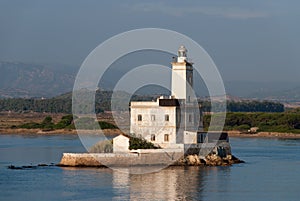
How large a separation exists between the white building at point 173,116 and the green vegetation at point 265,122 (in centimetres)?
3546

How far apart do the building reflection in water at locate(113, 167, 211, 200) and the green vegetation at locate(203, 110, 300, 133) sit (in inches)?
1597

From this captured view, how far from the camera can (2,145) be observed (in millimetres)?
59156

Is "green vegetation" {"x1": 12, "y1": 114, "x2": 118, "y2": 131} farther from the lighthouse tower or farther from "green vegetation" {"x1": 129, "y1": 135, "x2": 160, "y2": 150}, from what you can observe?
"green vegetation" {"x1": 129, "y1": 135, "x2": 160, "y2": 150}

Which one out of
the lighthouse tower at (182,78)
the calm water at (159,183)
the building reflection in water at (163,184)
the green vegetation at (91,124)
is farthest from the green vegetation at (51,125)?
the building reflection in water at (163,184)

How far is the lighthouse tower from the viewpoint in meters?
42.0

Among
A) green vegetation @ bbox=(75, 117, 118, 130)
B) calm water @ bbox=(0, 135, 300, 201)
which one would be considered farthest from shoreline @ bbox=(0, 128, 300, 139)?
calm water @ bbox=(0, 135, 300, 201)

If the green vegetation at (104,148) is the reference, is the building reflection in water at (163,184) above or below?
below

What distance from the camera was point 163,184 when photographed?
3350 centimetres

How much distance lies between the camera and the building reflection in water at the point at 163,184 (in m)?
30.2

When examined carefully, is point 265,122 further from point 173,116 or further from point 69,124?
point 173,116

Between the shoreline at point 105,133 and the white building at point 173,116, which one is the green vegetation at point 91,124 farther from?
the white building at point 173,116

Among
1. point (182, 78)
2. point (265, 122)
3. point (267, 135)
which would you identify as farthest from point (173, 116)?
point (265, 122)

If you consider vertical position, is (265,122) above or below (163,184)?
above

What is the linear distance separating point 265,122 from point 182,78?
141ft
